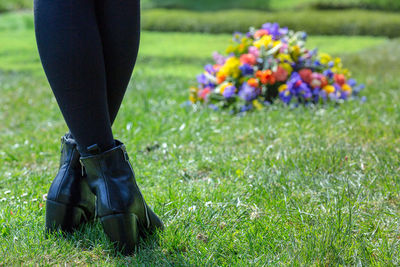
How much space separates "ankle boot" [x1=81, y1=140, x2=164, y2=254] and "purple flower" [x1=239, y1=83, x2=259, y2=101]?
2.22 metres

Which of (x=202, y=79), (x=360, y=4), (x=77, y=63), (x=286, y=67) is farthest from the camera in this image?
(x=360, y=4)

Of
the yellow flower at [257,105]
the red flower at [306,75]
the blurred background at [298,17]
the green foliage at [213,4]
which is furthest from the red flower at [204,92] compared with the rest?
the green foliage at [213,4]

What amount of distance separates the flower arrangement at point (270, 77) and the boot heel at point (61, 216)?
2145 mm

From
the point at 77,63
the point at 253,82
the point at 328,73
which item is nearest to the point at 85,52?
the point at 77,63

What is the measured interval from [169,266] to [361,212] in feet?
2.29

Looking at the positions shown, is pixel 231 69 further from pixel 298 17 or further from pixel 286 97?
pixel 298 17

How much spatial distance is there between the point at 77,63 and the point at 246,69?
2.52 meters

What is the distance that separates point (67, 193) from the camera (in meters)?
1.45

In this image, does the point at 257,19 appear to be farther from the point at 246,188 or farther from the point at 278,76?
the point at 246,188

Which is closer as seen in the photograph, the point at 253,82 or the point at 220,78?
the point at 253,82

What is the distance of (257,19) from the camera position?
10.2 meters

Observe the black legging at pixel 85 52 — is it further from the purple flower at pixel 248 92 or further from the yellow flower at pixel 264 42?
the yellow flower at pixel 264 42

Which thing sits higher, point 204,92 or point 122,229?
point 122,229

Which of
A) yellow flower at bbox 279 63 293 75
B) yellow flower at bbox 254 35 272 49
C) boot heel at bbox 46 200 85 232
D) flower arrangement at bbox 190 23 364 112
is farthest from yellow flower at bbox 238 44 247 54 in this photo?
boot heel at bbox 46 200 85 232
